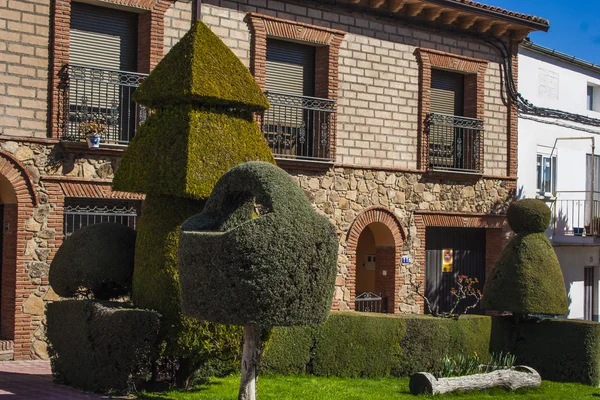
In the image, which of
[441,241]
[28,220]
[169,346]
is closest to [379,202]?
[441,241]

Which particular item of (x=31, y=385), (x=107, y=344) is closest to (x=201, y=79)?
(x=107, y=344)

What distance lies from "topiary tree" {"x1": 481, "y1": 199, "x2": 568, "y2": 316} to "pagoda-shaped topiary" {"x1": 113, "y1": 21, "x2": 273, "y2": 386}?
6.19 meters

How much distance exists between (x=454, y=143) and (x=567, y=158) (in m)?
4.87

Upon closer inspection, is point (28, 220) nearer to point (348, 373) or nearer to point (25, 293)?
point (25, 293)

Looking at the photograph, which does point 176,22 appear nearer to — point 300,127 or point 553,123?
point 300,127

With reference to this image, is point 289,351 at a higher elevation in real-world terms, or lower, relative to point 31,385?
higher

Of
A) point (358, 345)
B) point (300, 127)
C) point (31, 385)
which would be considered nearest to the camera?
point (31, 385)

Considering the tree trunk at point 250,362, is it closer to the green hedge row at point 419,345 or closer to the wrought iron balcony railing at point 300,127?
the green hedge row at point 419,345

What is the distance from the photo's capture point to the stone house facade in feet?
44.8

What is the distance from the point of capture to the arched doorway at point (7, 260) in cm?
1354

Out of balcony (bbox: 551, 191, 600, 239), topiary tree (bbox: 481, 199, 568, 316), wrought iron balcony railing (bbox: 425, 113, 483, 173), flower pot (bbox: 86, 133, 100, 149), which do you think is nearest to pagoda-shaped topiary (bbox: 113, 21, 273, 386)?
flower pot (bbox: 86, 133, 100, 149)

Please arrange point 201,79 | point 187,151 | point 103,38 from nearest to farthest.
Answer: point 187,151 < point 201,79 < point 103,38

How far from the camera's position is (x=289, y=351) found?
12281mm

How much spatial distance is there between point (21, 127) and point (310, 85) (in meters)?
6.36
